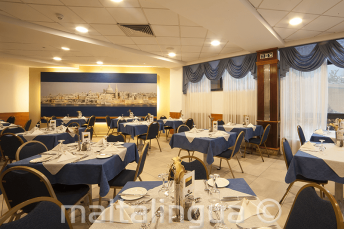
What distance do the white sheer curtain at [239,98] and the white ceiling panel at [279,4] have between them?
2.86 m

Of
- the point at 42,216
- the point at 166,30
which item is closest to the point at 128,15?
the point at 166,30

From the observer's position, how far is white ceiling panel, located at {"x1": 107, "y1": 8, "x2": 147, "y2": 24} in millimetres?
3438

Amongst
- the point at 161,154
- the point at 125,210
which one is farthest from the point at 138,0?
the point at 161,154

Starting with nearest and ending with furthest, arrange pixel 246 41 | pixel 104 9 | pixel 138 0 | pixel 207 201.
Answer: pixel 207 201, pixel 138 0, pixel 104 9, pixel 246 41

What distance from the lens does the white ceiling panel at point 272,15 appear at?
3.42 metres

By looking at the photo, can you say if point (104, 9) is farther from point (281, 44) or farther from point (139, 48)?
point (281, 44)

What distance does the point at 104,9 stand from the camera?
11.2 feet

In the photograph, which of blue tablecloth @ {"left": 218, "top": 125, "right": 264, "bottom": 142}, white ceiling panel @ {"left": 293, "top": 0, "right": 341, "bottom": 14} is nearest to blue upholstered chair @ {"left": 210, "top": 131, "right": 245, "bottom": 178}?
blue tablecloth @ {"left": 218, "top": 125, "right": 264, "bottom": 142}

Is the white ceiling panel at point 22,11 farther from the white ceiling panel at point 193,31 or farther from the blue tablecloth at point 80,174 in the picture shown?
the blue tablecloth at point 80,174

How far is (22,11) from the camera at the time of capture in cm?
355

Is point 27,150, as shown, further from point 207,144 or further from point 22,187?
point 207,144

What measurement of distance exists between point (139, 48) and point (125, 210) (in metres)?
5.55

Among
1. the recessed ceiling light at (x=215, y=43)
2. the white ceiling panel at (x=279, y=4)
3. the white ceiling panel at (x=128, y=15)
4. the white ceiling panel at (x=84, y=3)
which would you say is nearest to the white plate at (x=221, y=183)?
the white ceiling panel at (x=279, y=4)

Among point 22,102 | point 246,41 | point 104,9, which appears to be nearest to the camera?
point 104,9
